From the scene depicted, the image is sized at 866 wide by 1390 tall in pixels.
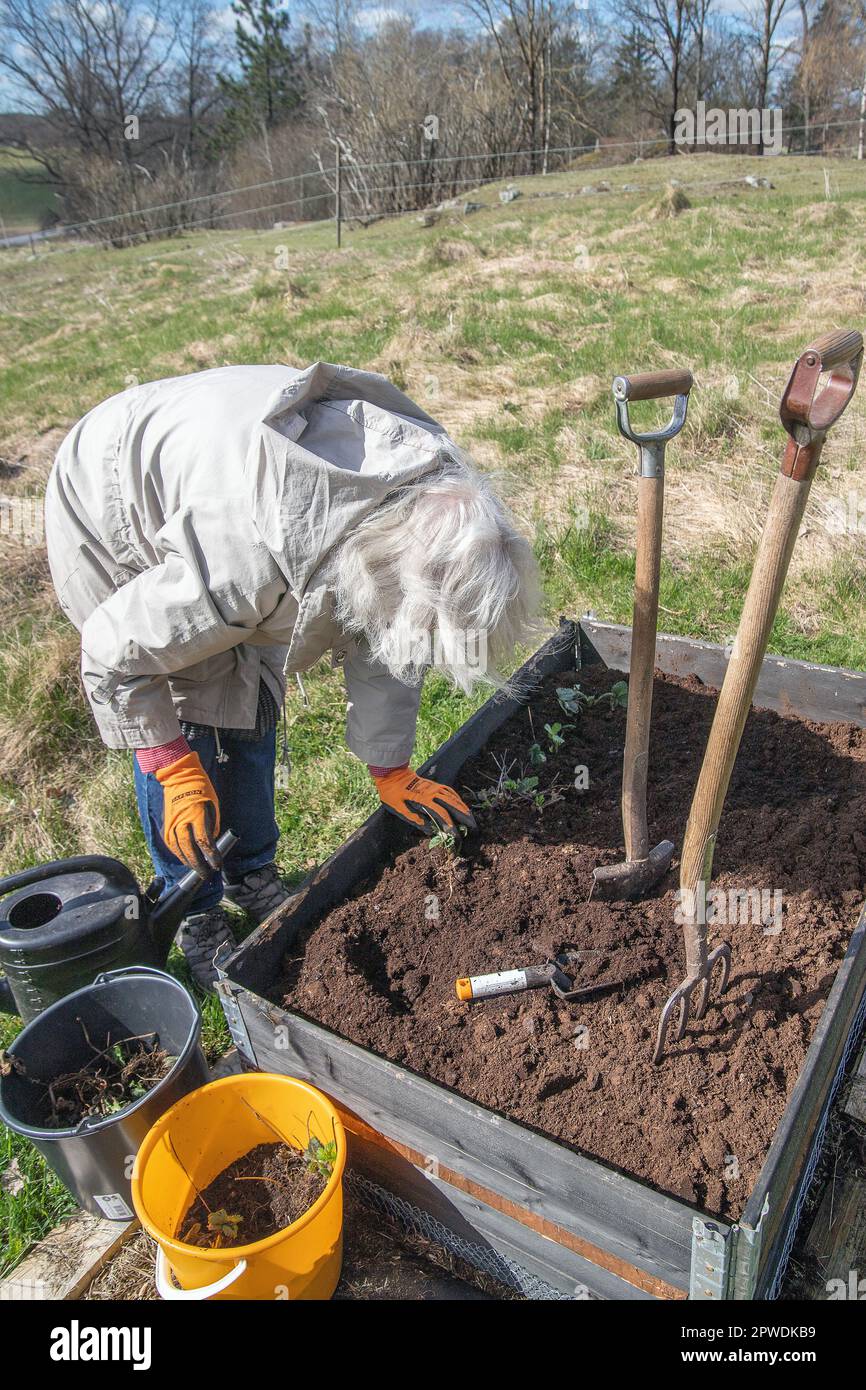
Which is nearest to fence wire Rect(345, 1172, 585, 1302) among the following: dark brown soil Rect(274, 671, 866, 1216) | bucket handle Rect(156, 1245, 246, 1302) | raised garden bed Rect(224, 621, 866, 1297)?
raised garden bed Rect(224, 621, 866, 1297)

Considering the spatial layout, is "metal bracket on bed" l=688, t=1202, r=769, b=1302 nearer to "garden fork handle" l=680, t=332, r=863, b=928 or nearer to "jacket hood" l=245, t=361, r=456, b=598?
"garden fork handle" l=680, t=332, r=863, b=928

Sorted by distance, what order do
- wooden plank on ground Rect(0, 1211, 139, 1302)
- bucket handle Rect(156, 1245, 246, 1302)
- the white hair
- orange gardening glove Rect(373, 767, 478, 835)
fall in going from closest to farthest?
bucket handle Rect(156, 1245, 246, 1302), the white hair, wooden plank on ground Rect(0, 1211, 139, 1302), orange gardening glove Rect(373, 767, 478, 835)

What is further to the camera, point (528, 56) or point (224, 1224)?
point (528, 56)

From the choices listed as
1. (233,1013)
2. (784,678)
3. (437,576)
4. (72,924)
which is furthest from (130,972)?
(784,678)

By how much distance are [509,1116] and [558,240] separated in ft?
41.6

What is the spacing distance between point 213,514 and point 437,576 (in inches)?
17.8

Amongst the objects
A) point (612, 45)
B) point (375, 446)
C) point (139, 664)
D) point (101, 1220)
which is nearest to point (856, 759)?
point (375, 446)

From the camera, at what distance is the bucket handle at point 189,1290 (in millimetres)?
1306

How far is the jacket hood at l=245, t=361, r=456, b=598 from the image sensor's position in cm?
156

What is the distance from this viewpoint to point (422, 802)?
212cm

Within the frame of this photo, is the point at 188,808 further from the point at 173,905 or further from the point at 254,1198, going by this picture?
the point at 254,1198

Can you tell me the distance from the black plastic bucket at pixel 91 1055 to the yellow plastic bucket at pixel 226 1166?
0.35 ft

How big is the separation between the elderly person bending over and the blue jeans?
0.11 ft

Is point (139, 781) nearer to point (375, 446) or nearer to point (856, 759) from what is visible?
point (375, 446)
